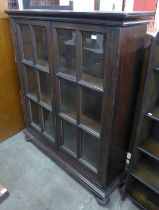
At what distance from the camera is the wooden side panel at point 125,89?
3.01 ft

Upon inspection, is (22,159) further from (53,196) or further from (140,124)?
(140,124)

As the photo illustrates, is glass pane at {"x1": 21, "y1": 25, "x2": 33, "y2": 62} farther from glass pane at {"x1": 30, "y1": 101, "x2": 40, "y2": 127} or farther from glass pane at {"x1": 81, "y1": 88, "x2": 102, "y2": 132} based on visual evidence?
glass pane at {"x1": 81, "y1": 88, "x2": 102, "y2": 132}

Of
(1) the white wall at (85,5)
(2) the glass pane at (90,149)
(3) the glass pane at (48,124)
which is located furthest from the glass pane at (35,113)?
(1) the white wall at (85,5)

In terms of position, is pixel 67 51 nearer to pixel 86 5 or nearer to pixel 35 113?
pixel 35 113

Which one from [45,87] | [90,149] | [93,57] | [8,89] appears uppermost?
[93,57]

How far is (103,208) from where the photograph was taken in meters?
1.36

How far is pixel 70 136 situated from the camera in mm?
1514

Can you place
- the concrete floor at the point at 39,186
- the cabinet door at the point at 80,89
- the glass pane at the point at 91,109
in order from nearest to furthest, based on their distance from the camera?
the cabinet door at the point at 80,89 < the glass pane at the point at 91,109 < the concrete floor at the point at 39,186

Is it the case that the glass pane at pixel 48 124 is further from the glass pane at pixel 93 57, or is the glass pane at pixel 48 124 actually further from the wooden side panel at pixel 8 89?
the glass pane at pixel 93 57

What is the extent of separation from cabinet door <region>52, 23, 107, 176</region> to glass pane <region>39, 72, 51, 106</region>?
16cm

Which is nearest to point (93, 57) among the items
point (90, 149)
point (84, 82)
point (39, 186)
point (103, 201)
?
point (84, 82)

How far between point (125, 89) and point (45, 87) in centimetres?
72

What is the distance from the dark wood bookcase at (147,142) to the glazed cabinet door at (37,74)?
0.64 meters

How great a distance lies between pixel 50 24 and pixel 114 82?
0.56 metres
